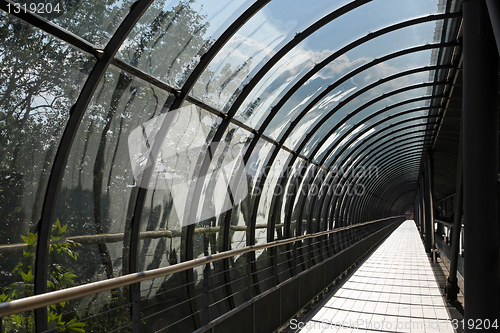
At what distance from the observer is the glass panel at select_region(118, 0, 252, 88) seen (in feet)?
14.9

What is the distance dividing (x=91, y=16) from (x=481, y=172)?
15.0ft

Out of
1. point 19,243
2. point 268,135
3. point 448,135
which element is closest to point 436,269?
point 448,135

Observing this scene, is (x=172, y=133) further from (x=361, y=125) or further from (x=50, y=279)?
(x=361, y=125)

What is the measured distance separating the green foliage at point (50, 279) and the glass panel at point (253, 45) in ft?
8.56

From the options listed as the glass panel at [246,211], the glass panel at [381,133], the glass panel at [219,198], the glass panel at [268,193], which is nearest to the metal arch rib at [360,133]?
the glass panel at [381,133]

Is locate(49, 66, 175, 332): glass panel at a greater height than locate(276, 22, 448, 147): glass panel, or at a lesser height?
lesser

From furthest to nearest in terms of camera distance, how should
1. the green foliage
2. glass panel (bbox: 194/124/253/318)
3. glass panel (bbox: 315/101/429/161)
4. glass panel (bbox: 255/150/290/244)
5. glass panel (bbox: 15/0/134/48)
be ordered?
1. glass panel (bbox: 315/101/429/161)
2. glass panel (bbox: 255/150/290/244)
3. glass panel (bbox: 194/124/253/318)
4. the green foliage
5. glass panel (bbox: 15/0/134/48)

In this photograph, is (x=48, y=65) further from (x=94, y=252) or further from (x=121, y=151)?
(x=94, y=252)

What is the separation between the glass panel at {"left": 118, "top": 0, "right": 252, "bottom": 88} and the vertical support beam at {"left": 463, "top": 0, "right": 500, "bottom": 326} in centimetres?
281

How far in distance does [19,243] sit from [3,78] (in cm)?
156

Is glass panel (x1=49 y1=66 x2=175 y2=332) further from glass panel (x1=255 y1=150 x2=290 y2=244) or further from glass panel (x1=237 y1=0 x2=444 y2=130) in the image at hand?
glass panel (x1=255 y1=150 x2=290 y2=244)

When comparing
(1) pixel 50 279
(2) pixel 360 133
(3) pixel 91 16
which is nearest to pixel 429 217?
(2) pixel 360 133

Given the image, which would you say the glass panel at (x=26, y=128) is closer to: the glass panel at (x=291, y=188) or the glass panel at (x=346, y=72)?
the glass panel at (x=346, y=72)

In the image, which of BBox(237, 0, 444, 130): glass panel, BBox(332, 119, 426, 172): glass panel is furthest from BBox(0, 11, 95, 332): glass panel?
BBox(332, 119, 426, 172): glass panel
